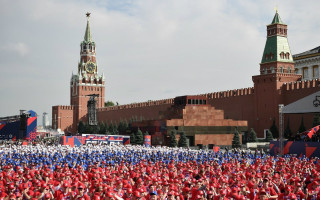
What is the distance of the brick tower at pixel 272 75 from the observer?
156 ft

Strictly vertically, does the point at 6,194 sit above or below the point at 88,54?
below

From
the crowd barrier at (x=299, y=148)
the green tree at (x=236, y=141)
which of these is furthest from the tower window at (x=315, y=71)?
the crowd barrier at (x=299, y=148)

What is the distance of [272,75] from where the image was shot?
48.4m

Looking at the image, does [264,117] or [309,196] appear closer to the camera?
[309,196]

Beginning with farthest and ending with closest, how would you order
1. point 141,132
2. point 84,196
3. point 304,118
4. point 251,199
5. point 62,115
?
1. point 62,115
2. point 141,132
3. point 304,118
4. point 251,199
5. point 84,196

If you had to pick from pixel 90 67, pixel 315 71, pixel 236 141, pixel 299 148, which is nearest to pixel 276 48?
pixel 236 141

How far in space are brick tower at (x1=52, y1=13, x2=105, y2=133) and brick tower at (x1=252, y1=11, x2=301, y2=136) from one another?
5493 centimetres

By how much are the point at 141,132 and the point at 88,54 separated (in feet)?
196

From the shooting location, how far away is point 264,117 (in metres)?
47.9

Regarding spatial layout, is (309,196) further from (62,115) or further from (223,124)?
(62,115)

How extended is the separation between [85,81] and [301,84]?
68.4m

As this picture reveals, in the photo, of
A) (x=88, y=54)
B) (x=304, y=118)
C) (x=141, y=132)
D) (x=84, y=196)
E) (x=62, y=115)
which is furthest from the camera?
(x=88, y=54)

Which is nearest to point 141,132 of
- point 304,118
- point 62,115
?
point 304,118

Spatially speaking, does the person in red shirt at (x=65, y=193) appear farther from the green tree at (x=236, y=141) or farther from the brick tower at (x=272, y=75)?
the brick tower at (x=272, y=75)
